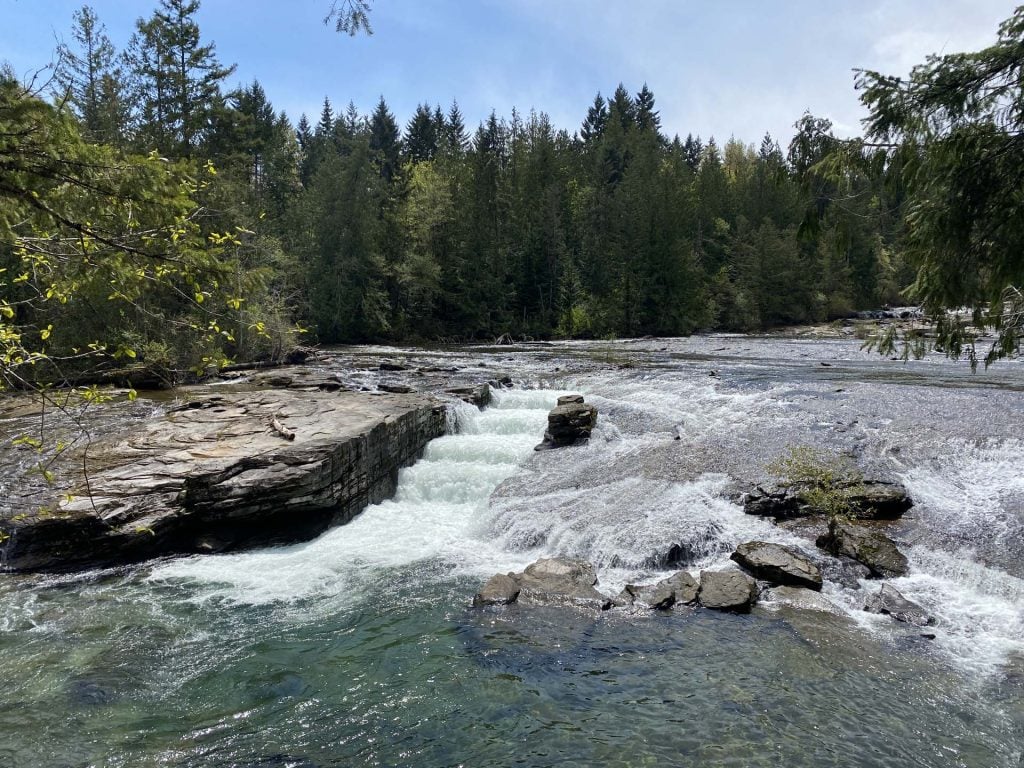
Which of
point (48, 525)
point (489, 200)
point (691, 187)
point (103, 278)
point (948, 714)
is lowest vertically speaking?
point (948, 714)

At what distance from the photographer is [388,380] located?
2212 centimetres

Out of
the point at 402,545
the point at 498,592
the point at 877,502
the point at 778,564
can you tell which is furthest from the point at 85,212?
the point at 877,502

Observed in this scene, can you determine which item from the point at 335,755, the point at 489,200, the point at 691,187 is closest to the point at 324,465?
the point at 335,755

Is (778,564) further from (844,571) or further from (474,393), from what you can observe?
(474,393)

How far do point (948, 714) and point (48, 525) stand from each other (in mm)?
11675

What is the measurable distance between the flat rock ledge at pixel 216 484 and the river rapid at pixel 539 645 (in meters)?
0.49

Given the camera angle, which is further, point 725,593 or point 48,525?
point 48,525

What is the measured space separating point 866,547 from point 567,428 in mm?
7593

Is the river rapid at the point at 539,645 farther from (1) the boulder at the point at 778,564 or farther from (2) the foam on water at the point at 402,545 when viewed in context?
(1) the boulder at the point at 778,564

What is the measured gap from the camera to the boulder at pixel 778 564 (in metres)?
8.36

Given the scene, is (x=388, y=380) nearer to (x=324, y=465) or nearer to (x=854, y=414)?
(x=324, y=465)

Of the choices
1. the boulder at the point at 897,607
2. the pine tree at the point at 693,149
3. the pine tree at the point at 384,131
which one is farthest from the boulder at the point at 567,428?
the pine tree at the point at 693,149

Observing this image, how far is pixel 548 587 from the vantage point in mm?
8469

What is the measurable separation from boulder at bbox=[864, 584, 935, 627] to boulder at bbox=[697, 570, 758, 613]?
147 centimetres
